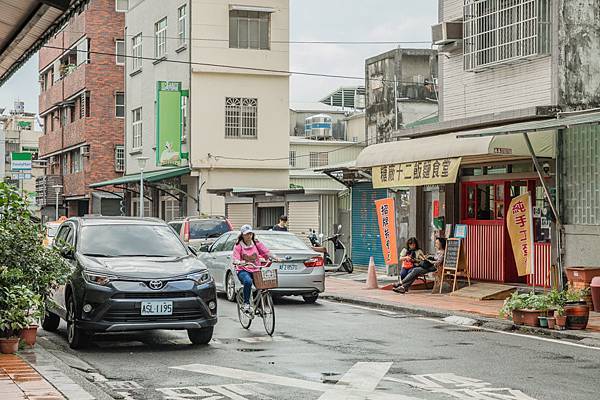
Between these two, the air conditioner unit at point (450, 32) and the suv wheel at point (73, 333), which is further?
the air conditioner unit at point (450, 32)

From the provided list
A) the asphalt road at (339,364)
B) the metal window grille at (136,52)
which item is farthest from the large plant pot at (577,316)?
the metal window grille at (136,52)

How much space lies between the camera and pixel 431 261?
22.1 metres

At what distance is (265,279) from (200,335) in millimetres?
1877

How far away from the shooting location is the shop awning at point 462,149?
18281 mm

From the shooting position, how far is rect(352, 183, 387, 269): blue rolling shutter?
1161 inches

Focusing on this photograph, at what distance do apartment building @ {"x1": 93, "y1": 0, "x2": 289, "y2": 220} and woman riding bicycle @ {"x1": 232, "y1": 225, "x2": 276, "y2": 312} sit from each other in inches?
889

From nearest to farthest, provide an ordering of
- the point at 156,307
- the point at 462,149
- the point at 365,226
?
the point at 156,307
the point at 462,149
the point at 365,226

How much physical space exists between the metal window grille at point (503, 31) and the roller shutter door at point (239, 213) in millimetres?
16427

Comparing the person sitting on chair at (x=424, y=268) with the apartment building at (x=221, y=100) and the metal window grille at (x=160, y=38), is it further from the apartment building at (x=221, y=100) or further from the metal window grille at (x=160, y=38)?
the metal window grille at (x=160, y=38)

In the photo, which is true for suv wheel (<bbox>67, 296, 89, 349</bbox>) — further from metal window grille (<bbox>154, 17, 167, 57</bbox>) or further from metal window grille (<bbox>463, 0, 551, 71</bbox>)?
metal window grille (<bbox>154, 17, 167, 57</bbox>)

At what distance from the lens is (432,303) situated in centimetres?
1961

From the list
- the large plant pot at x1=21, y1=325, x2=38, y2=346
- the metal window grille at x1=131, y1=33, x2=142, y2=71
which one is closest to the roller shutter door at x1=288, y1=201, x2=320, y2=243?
the metal window grille at x1=131, y1=33, x2=142, y2=71

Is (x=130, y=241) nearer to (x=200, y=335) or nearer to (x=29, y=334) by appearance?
(x=200, y=335)

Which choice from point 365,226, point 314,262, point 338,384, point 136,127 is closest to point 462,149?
point 314,262
